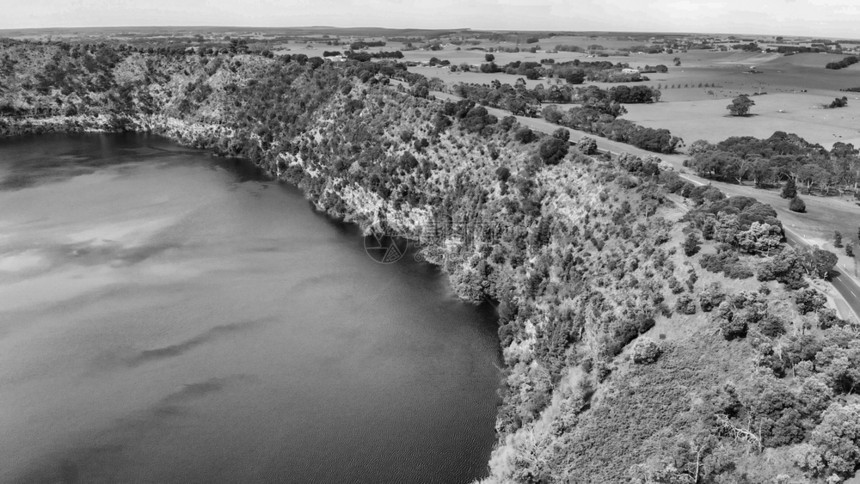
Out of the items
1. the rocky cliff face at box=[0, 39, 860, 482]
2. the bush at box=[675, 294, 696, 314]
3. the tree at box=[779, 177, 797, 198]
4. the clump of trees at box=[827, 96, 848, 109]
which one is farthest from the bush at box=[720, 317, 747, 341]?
the clump of trees at box=[827, 96, 848, 109]

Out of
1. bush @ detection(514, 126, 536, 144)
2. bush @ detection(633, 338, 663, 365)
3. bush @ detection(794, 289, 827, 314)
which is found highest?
bush @ detection(514, 126, 536, 144)

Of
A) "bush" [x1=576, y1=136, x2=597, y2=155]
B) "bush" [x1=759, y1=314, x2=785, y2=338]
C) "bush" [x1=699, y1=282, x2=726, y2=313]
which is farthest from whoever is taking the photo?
"bush" [x1=576, y1=136, x2=597, y2=155]

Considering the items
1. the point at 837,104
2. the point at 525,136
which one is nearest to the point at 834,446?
the point at 525,136

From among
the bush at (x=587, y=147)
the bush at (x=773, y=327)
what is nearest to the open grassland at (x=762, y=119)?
the bush at (x=587, y=147)

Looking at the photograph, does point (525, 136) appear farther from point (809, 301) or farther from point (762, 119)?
point (762, 119)

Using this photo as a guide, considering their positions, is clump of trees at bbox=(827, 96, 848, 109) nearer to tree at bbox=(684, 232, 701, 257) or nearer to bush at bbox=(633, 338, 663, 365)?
tree at bbox=(684, 232, 701, 257)

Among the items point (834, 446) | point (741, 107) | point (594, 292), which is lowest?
point (594, 292)
